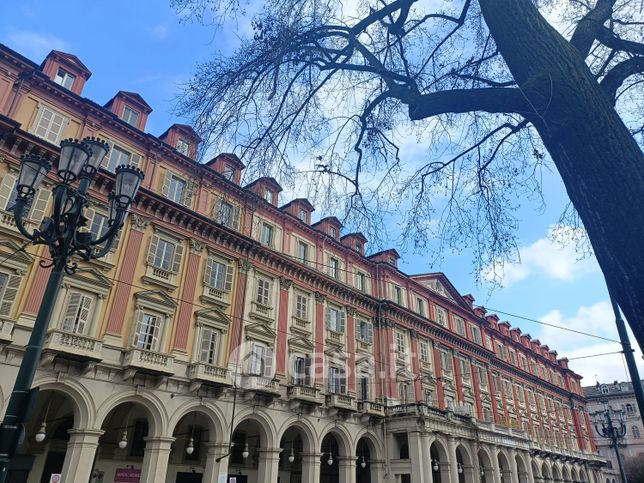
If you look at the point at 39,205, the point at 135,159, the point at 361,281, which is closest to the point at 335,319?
the point at 361,281

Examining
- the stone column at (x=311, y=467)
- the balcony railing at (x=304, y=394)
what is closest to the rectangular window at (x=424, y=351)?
the balcony railing at (x=304, y=394)

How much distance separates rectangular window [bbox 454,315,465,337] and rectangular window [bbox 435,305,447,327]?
1.55m

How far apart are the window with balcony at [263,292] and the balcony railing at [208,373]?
4.42 metres

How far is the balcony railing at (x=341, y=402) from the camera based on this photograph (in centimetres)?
2289

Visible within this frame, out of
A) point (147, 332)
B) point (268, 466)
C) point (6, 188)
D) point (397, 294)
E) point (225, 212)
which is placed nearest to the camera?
point (225, 212)

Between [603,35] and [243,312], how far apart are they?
62.0ft

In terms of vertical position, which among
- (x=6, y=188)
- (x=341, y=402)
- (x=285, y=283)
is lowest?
(x=341, y=402)

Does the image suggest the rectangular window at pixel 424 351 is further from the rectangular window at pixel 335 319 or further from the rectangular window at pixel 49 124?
the rectangular window at pixel 49 124

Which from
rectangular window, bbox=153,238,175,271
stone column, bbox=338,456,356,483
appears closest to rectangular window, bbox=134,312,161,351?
rectangular window, bbox=153,238,175,271

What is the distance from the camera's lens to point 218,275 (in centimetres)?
2103

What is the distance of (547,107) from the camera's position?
3256mm

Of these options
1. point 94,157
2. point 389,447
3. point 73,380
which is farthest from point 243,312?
point 94,157

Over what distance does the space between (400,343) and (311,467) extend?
10.7 meters

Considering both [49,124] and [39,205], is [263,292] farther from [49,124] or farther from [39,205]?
[49,124]
